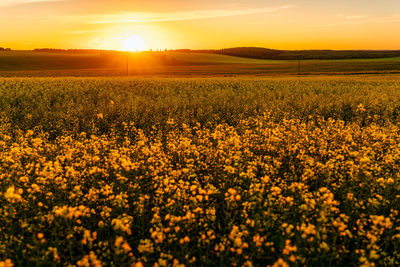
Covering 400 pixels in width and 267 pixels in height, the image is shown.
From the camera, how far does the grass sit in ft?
11.3

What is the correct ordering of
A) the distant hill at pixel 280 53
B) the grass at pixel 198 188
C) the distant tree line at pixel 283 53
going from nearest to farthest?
1. the grass at pixel 198 188
2. the distant tree line at pixel 283 53
3. the distant hill at pixel 280 53

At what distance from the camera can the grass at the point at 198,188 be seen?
3.45 metres

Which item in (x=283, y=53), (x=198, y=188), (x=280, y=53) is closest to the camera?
(x=198, y=188)

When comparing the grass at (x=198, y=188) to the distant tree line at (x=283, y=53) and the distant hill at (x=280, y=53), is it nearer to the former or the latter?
the distant hill at (x=280, y=53)

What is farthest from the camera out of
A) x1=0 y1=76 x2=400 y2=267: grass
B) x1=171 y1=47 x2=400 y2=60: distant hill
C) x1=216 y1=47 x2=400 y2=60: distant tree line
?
x1=171 y1=47 x2=400 y2=60: distant hill

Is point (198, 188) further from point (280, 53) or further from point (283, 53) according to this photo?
point (283, 53)

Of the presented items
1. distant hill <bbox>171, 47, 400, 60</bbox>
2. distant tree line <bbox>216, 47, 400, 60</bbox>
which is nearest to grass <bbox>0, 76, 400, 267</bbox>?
distant hill <bbox>171, 47, 400, 60</bbox>

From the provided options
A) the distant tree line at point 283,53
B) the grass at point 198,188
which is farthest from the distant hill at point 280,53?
the grass at point 198,188

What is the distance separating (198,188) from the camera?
422cm

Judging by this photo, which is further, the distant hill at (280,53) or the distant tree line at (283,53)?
the distant hill at (280,53)

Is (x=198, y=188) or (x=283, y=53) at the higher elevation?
(x=283, y=53)

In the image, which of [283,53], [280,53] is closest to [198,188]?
[280,53]

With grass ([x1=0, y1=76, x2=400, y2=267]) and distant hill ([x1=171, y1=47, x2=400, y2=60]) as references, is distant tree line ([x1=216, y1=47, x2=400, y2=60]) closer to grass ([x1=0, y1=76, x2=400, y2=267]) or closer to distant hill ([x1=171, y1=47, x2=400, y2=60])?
distant hill ([x1=171, y1=47, x2=400, y2=60])

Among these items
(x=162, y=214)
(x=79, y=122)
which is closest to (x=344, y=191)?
(x=162, y=214)
